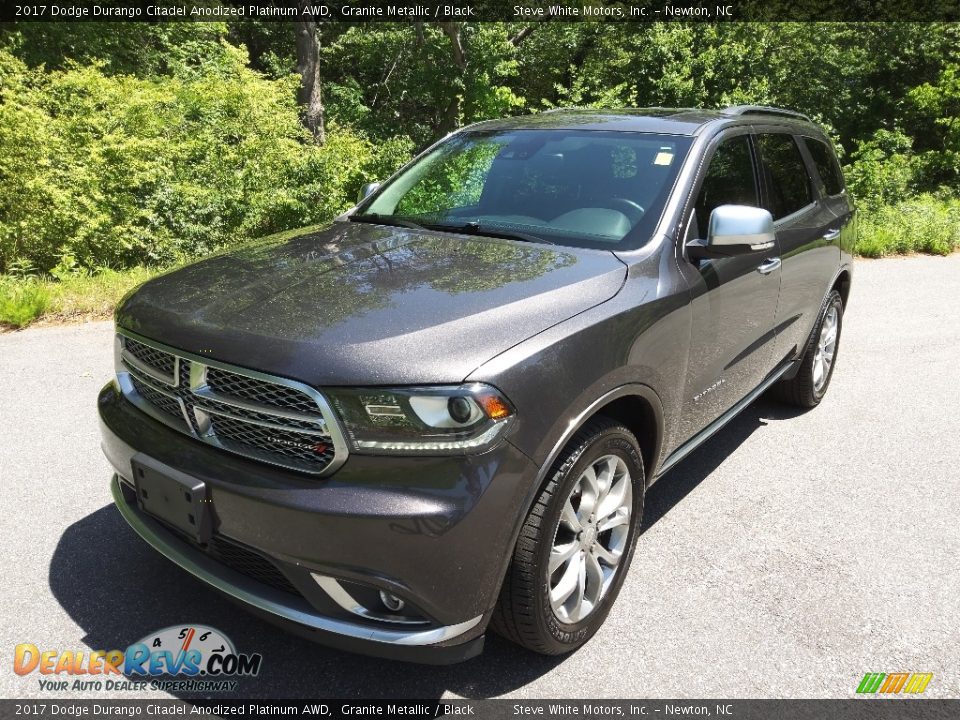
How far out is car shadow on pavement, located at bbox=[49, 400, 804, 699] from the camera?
8.34 ft

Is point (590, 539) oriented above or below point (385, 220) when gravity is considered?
below

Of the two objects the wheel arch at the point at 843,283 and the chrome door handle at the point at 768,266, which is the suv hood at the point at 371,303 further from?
the wheel arch at the point at 843,283

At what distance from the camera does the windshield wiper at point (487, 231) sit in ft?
10.5

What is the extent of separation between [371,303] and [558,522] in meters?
0.91

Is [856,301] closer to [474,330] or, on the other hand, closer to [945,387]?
[945,387]

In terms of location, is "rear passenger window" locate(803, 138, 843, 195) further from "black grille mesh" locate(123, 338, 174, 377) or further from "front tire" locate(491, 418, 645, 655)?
"black grille mesh" locate(123, 338, 174, 377)

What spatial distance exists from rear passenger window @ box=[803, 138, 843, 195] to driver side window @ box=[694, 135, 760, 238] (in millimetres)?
1178


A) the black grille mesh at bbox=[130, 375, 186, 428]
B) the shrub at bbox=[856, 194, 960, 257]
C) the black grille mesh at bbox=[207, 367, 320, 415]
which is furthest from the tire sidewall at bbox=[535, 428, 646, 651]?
the shrub at bbox=[856, 194, 960, 257]

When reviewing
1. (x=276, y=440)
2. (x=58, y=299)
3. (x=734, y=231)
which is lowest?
(x=58, y=299)

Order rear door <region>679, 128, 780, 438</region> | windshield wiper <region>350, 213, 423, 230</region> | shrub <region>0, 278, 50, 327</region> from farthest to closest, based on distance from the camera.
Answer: shrub <region>0, 278, 50, 327</region> < windshield wiper <region>350, 213, 423, 230</region> < rear door <region>679, 128, 780, 438</region>

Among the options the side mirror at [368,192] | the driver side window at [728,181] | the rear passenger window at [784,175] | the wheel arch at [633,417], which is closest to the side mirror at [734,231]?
the driver side window at [728,181]

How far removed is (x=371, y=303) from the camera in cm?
246

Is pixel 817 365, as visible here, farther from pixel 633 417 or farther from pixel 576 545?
pixel 576 545

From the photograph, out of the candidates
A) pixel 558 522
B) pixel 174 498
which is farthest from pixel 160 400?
pixel 558 522
